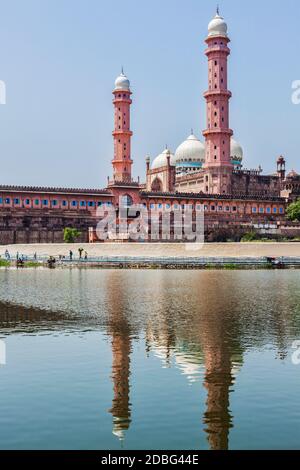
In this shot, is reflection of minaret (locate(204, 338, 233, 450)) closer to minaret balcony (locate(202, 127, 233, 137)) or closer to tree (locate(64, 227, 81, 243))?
tree (locate(64, 227, 81, 243))

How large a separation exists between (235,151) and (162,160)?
9.62m

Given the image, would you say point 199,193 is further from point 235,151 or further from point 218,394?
point 218,394

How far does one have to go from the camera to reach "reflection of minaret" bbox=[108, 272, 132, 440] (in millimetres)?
9031

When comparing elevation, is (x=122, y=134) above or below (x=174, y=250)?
above

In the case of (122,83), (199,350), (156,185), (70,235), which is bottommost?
(199,350)

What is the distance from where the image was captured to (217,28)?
230 feet

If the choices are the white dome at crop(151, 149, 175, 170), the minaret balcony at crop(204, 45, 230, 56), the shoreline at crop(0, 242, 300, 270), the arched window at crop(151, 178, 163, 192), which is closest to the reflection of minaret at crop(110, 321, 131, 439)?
the shoreline at crop(0, 242, 300, 270)

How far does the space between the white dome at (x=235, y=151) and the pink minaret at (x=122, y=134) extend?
1694 cm

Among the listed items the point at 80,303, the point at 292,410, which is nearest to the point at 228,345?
the point at 292,410

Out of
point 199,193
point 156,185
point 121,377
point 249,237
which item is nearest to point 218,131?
point 199,193

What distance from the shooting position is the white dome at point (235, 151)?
83375 millimetres

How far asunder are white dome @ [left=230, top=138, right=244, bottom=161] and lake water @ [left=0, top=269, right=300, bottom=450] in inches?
2479

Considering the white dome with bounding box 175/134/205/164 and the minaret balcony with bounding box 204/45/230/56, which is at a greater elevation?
the minaret balcony with bounding box 204/45/230/56
